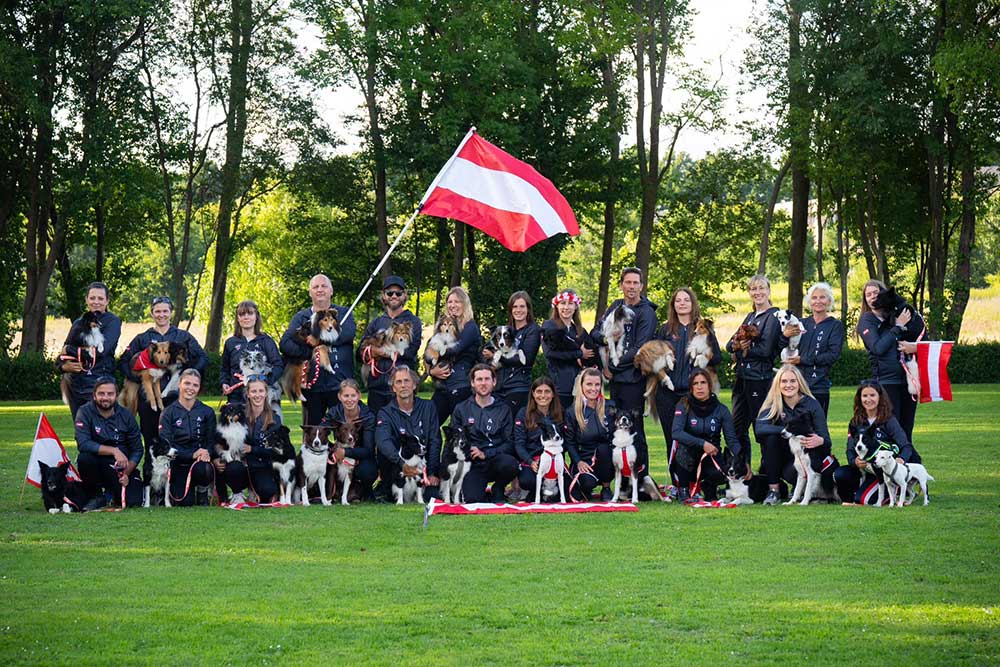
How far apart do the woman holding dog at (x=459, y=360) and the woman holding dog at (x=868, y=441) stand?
10.7 ft

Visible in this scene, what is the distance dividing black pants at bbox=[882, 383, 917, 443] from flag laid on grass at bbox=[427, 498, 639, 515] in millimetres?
2590

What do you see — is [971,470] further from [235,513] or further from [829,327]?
[235,513]

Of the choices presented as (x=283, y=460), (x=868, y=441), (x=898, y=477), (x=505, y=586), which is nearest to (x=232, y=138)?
(x=283, y=460)

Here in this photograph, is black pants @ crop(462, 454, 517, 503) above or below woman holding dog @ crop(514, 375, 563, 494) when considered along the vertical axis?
below

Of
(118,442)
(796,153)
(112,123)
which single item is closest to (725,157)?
(796,153)

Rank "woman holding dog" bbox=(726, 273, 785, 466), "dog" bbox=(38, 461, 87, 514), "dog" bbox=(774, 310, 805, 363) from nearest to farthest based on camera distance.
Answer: "dog" bbox=(38, 461, 87, 514) → "dog" bbox=(774, 310, 805, 363) → "woman holding dog" bbox=(726, 273, 785, 466)

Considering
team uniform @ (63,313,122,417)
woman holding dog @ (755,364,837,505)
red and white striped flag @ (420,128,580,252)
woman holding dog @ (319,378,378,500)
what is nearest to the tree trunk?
red and white striped flag @ (420,128,580,252)

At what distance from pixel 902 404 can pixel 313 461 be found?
16.8ft

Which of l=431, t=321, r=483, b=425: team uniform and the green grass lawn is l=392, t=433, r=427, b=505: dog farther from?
l=431, t=321, r=483, b=425: team uniform

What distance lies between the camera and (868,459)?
32.7 ft

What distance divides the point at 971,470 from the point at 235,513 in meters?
7.39

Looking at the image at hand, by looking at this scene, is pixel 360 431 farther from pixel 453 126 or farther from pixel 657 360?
pixel 453 126

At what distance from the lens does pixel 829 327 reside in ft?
35.5

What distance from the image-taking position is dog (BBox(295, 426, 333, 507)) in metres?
10.4
